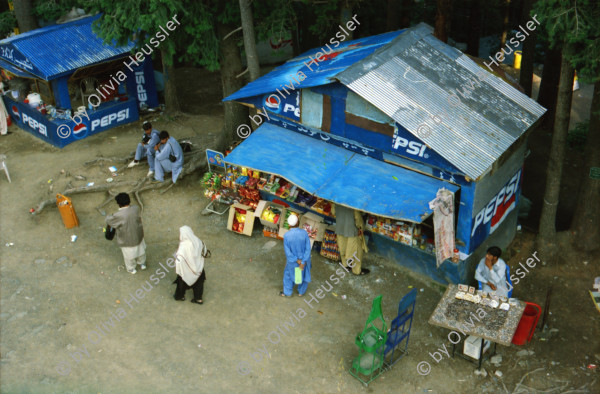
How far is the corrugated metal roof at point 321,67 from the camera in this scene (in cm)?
984

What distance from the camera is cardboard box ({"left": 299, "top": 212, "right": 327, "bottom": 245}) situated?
10.7 metres

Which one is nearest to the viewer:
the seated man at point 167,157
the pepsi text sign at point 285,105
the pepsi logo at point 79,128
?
the pepsi text sign at point 285,105

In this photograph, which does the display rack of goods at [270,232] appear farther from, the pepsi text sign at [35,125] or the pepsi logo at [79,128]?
the pepsi text sign at [35,125]

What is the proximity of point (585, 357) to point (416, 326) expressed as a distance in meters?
2.57

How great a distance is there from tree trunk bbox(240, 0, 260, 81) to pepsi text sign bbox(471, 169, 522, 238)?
5.65m

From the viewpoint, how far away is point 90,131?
15688mm

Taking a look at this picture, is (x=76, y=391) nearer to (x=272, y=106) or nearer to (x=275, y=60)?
(x=272, y=106)

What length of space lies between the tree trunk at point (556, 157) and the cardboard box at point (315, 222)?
13.6ft

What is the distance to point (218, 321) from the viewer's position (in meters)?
9.41

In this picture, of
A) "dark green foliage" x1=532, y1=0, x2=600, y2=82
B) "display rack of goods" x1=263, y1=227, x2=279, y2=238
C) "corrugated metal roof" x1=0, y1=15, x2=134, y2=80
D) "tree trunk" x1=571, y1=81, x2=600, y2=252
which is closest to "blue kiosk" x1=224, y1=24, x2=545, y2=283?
"tree trunk" x1=571, y1=81, x2=600, y2=252

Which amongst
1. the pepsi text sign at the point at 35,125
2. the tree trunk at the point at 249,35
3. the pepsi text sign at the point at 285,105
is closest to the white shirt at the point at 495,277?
the pepsi text sign at the point at 285,105

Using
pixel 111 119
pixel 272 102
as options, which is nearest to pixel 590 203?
pixel 272 102

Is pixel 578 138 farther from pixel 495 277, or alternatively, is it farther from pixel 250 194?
pixel 250 194

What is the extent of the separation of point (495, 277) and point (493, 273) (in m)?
0.07
